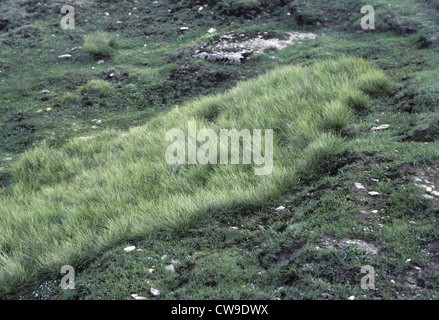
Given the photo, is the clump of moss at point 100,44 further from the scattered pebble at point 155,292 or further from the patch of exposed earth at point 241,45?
the scattered pebble at point 155,292

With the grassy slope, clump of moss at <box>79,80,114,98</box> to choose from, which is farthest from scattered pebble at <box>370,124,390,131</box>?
clump of moss at <box>79,80,114,98</box>

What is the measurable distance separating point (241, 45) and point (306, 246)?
719 cm

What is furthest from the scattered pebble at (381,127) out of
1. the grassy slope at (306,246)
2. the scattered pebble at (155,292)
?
the scattered pebble at (155,292)

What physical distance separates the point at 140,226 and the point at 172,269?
659 millimetres

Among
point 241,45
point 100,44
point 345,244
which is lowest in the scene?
point 345,244

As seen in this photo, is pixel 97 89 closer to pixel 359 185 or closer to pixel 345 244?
pixel 359 185

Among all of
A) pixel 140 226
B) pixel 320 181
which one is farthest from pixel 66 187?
pixel 320 181

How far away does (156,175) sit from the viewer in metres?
4.54

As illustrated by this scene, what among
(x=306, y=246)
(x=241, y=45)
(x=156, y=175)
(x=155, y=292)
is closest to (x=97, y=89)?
(x=241, y=45)

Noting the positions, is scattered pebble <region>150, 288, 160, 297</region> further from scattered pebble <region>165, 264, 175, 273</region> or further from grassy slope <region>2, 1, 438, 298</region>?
scattered pebble <region>165, 264, 175, 273</region>

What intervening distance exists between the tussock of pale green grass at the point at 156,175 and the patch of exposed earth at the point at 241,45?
193cm

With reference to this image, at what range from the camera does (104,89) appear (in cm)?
797

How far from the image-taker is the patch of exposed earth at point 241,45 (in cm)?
870
